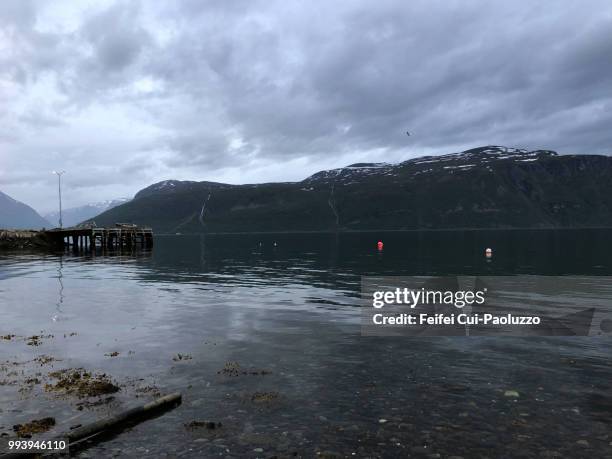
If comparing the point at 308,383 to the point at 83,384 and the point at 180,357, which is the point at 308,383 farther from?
the point at 83,384

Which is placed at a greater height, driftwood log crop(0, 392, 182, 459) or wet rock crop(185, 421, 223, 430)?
driftwood log crop(0, 392, 182, 459)

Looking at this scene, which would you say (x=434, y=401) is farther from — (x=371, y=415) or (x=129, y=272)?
(x=129, y=272)

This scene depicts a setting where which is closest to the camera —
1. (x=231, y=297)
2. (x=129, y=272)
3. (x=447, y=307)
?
(x=447, y=307)

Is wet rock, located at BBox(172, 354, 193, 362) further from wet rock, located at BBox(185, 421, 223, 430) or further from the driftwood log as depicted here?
wet rock, located at BBox(185, 421, 223, 430)

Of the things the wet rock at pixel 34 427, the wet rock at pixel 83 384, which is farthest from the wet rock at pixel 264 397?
the wet rock at pixel 34 427

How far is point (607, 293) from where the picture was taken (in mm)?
39344

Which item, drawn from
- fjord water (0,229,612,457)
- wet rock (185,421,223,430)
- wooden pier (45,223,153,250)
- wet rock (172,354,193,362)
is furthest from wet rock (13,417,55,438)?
wooden pier (45,223,153,250)

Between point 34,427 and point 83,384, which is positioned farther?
point 83,384

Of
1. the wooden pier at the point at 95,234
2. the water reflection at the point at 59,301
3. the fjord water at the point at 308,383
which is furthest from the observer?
the wooden pier at the point at 95,234

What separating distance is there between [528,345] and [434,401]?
9.74 meters

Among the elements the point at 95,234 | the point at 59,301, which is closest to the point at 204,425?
the point at 59,301

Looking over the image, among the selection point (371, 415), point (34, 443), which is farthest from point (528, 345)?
point (34, 443)

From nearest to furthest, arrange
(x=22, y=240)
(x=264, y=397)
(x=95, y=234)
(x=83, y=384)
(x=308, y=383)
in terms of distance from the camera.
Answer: (x=264, y=397) < (x=83, y=384) < (x=308, y=383) < (x=22, y=240) < (x=95, y=234)

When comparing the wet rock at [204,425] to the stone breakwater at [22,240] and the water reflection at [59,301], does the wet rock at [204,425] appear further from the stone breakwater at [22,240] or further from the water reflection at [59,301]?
the stone breakwater at [22,240]
